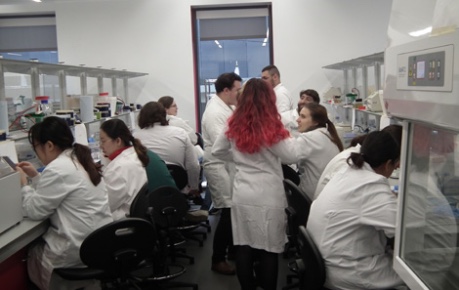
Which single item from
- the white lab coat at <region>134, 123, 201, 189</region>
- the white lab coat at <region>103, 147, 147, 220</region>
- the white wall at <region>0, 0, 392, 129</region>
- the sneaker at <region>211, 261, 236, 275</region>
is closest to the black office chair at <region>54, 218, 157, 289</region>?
the white lab coat at <region>103, 147, 147, 220</region>

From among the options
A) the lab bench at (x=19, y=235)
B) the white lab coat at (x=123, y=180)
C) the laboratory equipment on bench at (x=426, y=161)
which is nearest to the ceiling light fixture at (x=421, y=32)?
the laboratory equipment on bench at (x=426, y=161)

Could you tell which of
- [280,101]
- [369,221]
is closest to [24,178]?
[369,221]

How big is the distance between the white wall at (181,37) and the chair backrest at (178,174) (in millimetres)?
2611

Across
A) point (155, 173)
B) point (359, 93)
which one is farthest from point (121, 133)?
point (359, 93)

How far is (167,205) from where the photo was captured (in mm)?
2717

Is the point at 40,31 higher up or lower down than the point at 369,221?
higher up

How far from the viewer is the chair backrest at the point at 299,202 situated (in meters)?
2.13

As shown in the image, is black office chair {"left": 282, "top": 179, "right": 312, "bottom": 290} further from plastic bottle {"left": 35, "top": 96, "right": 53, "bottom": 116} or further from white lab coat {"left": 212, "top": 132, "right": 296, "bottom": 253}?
plastic bottle {"left": 35, "top": 96, "right": 53, "bottom": 116}

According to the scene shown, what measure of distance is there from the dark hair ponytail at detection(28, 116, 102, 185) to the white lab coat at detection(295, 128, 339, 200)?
1.20 m

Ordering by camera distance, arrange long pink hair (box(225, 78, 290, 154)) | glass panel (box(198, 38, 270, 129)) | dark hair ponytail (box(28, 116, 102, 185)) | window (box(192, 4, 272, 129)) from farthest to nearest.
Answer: glass panel (box(198, 38, 270, 129)) < window (box(192, 4, 272, 129)) < long pink hair (box(225, 78, 290, 154)) < dark hair ponytail (box(28, 116, 102, 185))

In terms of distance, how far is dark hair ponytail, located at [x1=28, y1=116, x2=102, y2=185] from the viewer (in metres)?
2.08

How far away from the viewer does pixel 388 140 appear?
1.56 m

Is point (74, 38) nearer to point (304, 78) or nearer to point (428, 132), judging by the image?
point (304, 78)

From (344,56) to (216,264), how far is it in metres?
3.65
